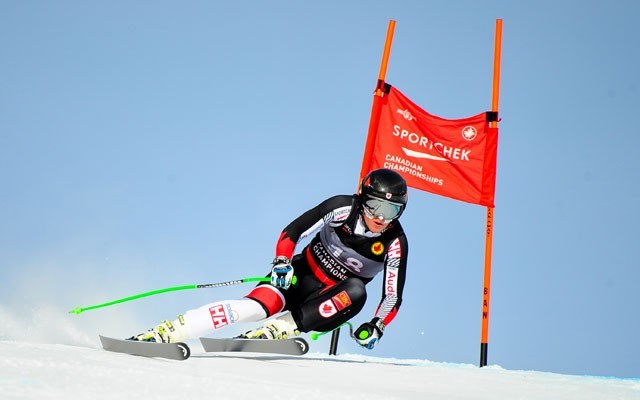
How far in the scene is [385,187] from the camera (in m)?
5.83

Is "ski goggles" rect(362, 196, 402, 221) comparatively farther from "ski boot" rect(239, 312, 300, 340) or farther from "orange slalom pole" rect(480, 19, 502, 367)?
"orange slalom pole" rect(480, 19, 502, 367)

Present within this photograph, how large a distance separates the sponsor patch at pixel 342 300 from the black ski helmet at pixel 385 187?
80 centimetres

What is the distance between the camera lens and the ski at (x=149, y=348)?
15.1 ft

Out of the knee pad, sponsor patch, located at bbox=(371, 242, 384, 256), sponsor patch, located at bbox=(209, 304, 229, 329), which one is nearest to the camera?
sponsor patch, located at bbox=(209, 304, 229, 329)

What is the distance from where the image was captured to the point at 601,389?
549 centimetres

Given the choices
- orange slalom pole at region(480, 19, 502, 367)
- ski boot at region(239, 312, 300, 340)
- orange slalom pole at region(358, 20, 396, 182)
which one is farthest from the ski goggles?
orange slalom pole at region(358, 20, 396, 182)

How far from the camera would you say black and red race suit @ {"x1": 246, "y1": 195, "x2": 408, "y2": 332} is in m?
5.77

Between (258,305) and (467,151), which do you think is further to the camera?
(467,151)

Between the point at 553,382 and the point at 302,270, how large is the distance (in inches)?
89.2

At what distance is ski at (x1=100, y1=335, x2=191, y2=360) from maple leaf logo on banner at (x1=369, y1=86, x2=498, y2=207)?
5.35 meters

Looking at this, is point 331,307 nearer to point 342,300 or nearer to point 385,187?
point 342,300

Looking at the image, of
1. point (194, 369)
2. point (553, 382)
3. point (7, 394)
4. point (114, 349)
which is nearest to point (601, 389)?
point (553, 382)

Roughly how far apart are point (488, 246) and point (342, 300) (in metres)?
3.61

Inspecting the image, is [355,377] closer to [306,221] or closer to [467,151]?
[306,221]
